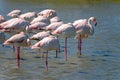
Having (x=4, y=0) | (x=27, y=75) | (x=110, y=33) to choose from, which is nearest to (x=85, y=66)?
(x=27, y=75)

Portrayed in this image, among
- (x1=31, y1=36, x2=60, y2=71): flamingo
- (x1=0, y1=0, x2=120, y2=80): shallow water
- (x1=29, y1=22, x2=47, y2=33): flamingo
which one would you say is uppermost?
(x1=29, y1=22, x2=47, y2=33): flamingo

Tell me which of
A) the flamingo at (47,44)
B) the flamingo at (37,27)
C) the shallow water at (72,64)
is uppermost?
the flamingo at (37,27)

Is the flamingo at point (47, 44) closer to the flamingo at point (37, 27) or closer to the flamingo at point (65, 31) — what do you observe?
the flamingo at point (65, 31)

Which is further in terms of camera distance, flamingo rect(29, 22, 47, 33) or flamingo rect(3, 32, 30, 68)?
flamingo rect(29, 22, 47, 33)

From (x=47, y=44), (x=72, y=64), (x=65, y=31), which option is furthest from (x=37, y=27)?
(x=47, y=44)

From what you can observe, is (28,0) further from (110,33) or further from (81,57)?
(81,57)

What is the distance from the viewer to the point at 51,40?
10.8 m

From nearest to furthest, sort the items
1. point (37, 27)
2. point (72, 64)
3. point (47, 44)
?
point (47, 44) → point (72, 64) → point (37, 27)

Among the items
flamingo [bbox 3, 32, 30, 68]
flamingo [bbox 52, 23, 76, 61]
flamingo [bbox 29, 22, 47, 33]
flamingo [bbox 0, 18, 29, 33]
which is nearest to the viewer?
flamingo [bbox 3, 32, 30, 68]

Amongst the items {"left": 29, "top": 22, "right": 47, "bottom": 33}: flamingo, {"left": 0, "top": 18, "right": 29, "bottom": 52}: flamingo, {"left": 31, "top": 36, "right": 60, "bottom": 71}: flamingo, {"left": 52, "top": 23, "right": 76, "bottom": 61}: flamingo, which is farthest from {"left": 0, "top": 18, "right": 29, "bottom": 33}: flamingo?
{"left": 31, "top": 36, "right": 60, "bottom": 71}: flamingo

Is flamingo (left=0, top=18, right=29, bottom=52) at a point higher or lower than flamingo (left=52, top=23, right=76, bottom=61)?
higher

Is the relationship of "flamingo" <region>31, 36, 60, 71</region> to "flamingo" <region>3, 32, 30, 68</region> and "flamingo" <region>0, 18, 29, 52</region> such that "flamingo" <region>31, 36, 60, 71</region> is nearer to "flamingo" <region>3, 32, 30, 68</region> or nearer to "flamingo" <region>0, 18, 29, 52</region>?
"flamingo" <region>3, 32, 30, 68</region>

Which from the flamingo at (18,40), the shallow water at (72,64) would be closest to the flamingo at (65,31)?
the shallow water at (72,64)

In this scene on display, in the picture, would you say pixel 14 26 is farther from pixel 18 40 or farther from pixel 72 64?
pixel 72 64
